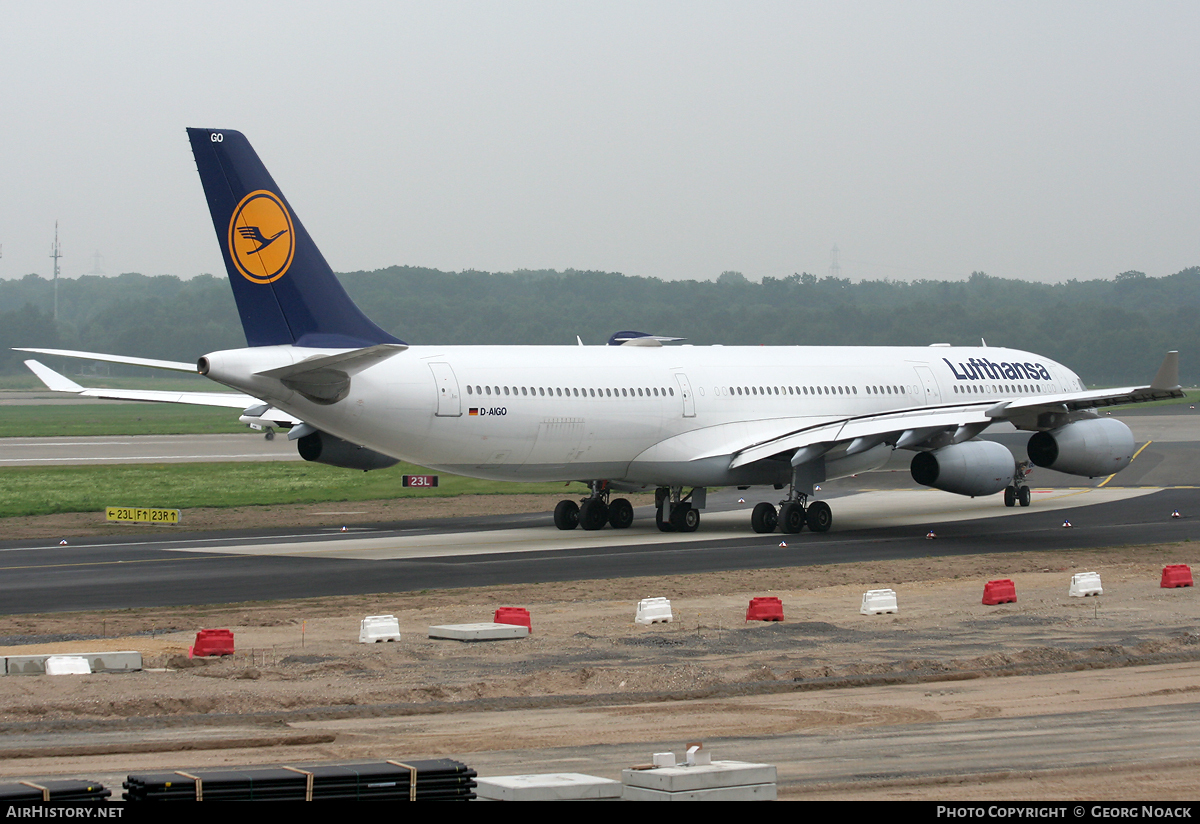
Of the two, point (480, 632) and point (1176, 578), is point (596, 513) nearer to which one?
point (1176, 578)

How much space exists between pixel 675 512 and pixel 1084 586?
41.6 ft

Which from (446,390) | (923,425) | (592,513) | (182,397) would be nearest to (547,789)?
(446,390)

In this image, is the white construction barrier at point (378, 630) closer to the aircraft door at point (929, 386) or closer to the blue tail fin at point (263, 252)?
the blue tail fin at point (263, 252)

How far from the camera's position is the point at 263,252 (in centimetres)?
2631

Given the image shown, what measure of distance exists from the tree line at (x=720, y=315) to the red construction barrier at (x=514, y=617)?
69615mm

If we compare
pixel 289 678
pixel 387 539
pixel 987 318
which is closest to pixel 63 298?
pixel 987 318

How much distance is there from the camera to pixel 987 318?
92.8m

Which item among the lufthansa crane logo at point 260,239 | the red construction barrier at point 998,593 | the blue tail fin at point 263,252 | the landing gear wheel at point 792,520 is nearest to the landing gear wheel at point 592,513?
the landing gear wheel at point 792,520

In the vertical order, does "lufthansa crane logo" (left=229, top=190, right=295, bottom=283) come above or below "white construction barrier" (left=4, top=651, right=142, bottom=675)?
above

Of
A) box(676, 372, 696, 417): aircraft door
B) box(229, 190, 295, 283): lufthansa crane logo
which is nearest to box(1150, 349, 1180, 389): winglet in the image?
box(676, 372, 696, 417): aircraft door

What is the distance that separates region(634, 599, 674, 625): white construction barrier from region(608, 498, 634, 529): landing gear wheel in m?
14.6

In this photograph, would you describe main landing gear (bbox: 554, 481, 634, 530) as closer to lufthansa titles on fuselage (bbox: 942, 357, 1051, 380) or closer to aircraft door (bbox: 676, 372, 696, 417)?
aircraft door (bbox: 676, 372, 696, 417)

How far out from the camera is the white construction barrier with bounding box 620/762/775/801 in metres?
9.45

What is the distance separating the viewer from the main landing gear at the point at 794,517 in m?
32.8
